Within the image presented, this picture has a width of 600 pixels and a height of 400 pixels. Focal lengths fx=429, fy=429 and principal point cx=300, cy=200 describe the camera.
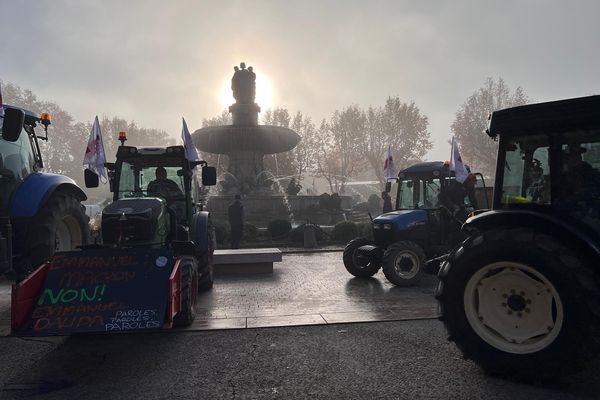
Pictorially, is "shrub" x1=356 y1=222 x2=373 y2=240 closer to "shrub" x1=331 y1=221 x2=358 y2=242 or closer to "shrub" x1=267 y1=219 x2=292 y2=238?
"shrub" x1=331 y1=221 x2=358 y2=242

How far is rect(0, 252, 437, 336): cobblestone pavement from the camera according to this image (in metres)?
5.38

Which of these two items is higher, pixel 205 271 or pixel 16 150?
pixel 16 150

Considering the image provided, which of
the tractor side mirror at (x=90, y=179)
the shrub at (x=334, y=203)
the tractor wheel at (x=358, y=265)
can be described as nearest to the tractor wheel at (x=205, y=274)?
the tractor side mirror at (x=90, y=179)

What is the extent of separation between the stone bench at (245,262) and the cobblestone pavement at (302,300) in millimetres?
295

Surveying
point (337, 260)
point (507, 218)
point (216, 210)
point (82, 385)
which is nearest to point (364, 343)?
point (507, 218)

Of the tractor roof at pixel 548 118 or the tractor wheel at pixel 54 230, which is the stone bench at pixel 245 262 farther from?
the tractor roof at pixel 548 118

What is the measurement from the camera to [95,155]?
8.91 m

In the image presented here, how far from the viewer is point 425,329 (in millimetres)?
4844

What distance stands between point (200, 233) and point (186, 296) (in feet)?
7.12

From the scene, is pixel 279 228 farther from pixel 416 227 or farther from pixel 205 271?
pixel 205 271

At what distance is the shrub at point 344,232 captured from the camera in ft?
49.3

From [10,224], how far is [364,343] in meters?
4.43

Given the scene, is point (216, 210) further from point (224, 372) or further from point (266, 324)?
point (224, 372)

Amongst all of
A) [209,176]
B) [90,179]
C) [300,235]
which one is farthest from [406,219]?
[300,235]
